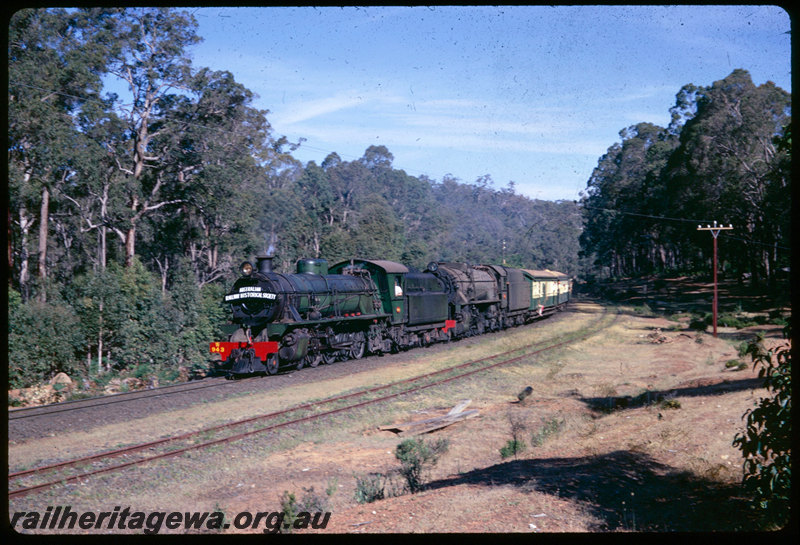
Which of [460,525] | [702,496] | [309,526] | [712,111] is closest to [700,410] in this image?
[702,496]

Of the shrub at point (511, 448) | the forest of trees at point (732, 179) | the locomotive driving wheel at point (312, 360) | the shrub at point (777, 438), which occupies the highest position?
the forest of trees at point (732, 179)

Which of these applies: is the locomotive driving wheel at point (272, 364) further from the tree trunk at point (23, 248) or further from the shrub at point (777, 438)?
the tree trunk at point (23, 248)

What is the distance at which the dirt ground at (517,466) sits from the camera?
25.9ft

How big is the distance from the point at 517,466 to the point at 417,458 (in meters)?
2.00

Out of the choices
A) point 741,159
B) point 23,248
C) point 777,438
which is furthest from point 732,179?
point 23,248

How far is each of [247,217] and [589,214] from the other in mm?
79187

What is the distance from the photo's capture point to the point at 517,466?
1141 centimetres

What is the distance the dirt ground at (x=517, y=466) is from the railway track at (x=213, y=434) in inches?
16.7

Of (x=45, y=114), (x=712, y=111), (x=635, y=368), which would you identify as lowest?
(x=635, y=368)

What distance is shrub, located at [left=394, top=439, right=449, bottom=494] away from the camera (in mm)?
10906

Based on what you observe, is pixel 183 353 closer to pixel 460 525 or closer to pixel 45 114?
pixel 45 114

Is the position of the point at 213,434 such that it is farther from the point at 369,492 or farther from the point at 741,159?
the point at 741,159

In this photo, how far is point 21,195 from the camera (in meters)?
30.8

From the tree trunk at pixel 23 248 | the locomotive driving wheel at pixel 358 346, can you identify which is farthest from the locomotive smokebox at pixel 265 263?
the tree trunk at pixel 23 248
